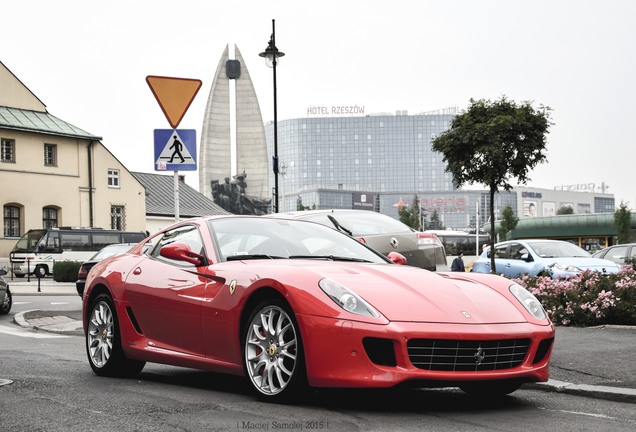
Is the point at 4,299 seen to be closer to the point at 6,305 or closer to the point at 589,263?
the point at 6,305

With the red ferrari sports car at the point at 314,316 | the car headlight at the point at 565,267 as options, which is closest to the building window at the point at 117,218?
the car headlight at the point at 565,267

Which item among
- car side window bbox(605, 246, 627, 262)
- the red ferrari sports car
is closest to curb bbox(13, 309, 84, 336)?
the red ferrari sports car

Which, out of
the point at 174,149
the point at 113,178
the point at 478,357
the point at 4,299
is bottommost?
the point at 4,299

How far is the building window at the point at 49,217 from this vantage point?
55344mm

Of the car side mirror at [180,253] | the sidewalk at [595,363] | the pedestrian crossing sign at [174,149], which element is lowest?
the sidewalk at [595,363]

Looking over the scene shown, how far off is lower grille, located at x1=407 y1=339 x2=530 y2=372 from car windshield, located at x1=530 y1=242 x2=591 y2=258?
1570 centimetres

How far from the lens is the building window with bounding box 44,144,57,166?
55.3 meters

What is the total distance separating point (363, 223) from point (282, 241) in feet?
23.1

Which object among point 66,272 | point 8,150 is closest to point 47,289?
point 66,272

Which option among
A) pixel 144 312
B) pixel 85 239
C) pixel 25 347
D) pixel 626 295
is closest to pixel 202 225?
pixel 144 312

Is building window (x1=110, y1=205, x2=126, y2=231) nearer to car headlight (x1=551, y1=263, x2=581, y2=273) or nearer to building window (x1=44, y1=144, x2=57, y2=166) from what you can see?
building window (x1=44, y1=144, x2=57, y2=166)

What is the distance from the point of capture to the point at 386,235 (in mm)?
A: 13633

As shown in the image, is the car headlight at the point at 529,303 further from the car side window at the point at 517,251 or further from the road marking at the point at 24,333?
the car side window at the point at 517,251

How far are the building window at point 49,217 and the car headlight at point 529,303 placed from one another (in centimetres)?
5184
